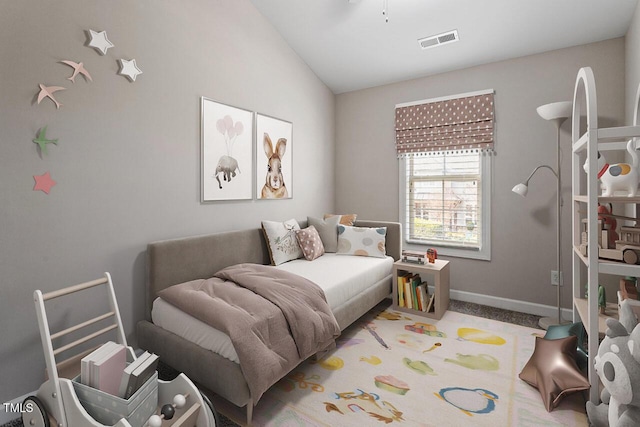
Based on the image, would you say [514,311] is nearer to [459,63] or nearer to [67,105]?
[459,63]

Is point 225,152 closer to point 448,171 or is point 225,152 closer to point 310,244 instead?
point 310,244

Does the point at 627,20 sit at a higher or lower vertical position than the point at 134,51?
higher

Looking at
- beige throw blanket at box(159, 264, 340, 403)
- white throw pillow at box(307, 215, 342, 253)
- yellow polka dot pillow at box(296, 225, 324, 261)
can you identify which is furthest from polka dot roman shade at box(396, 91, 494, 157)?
beige throw blanket at box(159, 264, 340, 403)

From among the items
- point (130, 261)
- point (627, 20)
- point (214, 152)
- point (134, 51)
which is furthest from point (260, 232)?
point (627, 20)

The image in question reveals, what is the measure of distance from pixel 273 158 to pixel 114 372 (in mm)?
2469

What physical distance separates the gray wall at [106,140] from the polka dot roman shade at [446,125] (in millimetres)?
1734

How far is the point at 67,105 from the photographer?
1.94 m

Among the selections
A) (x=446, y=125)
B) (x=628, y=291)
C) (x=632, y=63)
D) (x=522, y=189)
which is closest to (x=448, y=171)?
(x=446, y=125)

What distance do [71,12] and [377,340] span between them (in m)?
3.02

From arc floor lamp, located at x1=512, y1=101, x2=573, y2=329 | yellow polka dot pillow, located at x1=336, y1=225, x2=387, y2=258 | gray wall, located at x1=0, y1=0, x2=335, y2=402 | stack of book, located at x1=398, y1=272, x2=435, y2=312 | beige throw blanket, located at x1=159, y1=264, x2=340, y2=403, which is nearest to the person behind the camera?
beige throw blanket, located at x1=159, y1=264, x2=340, y2=403

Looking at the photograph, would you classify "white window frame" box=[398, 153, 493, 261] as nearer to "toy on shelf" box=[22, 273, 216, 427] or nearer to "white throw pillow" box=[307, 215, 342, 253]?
"white throw pillow" box=[307, 215, 342, 253]

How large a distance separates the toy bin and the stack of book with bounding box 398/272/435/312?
238cm

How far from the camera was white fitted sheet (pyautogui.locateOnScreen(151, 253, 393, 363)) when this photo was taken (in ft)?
5.90

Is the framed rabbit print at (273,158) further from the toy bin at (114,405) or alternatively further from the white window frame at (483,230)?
the toy bin at (114,405)
